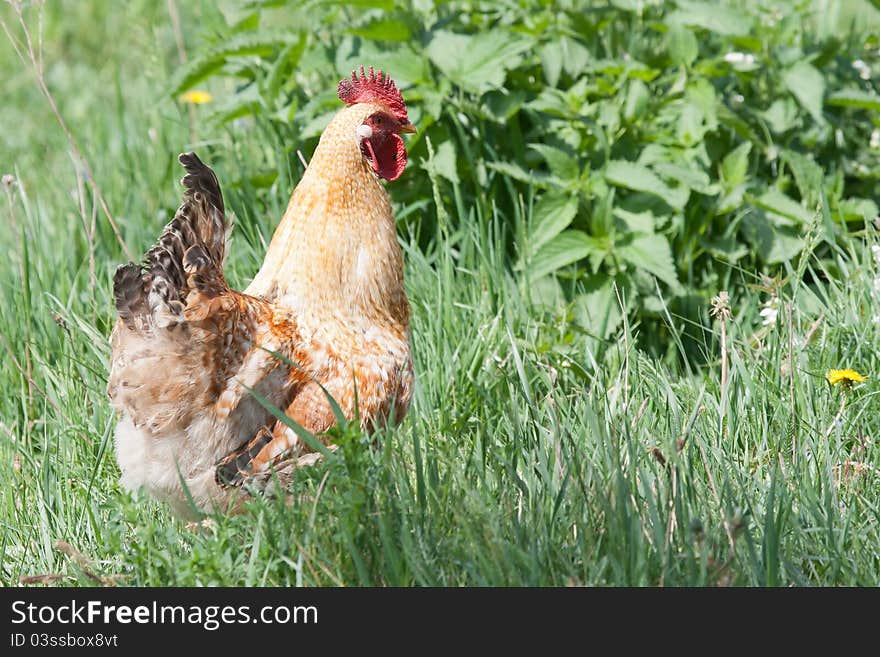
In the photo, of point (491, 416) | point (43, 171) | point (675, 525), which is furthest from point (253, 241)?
point (675, 525)

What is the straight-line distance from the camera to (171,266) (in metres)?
2.77

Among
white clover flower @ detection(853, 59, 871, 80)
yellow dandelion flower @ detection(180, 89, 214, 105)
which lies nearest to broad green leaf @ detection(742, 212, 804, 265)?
white clover flower @ detection(853, 59, 871, 80)

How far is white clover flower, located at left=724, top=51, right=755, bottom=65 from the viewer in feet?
14.5

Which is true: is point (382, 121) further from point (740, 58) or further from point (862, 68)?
point (862, 68)

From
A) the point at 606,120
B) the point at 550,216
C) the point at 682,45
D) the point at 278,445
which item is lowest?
the point at 278,445

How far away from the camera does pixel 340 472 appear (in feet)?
8.43

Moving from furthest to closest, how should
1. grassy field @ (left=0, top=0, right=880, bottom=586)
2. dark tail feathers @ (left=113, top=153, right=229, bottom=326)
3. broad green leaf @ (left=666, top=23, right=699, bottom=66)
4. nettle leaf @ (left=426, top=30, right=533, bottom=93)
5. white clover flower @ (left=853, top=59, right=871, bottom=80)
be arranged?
white clover flower @ (left=853, top=59, right=871, bottom=80) → broad green leaf @ (left=666, top=23, right=699, bottom=66) → nettle leaf @ (left=426, top=30, right=533, bottom=93) → dark tail feathers @ (left=113, top=153, right=229, bottom=326) → grassy field @ (left=0, top=0, right=880, bottom=586)

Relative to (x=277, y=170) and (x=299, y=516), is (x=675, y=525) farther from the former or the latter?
(x=277, y=170)

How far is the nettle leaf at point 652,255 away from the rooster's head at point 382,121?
3.51 ft

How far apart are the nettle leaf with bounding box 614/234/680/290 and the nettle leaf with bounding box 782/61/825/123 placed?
2.63 feet

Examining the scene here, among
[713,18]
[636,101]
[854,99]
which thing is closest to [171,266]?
[636,101]

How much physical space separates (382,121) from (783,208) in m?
A: 1.76

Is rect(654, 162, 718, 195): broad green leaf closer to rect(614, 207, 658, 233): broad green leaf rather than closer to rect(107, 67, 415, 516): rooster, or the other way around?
rect(614, 207, 658, 233): broad green leaf

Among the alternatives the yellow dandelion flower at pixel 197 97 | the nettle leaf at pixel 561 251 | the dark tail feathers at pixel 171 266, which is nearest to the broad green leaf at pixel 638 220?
the nettle leaf at pixel 561 251
